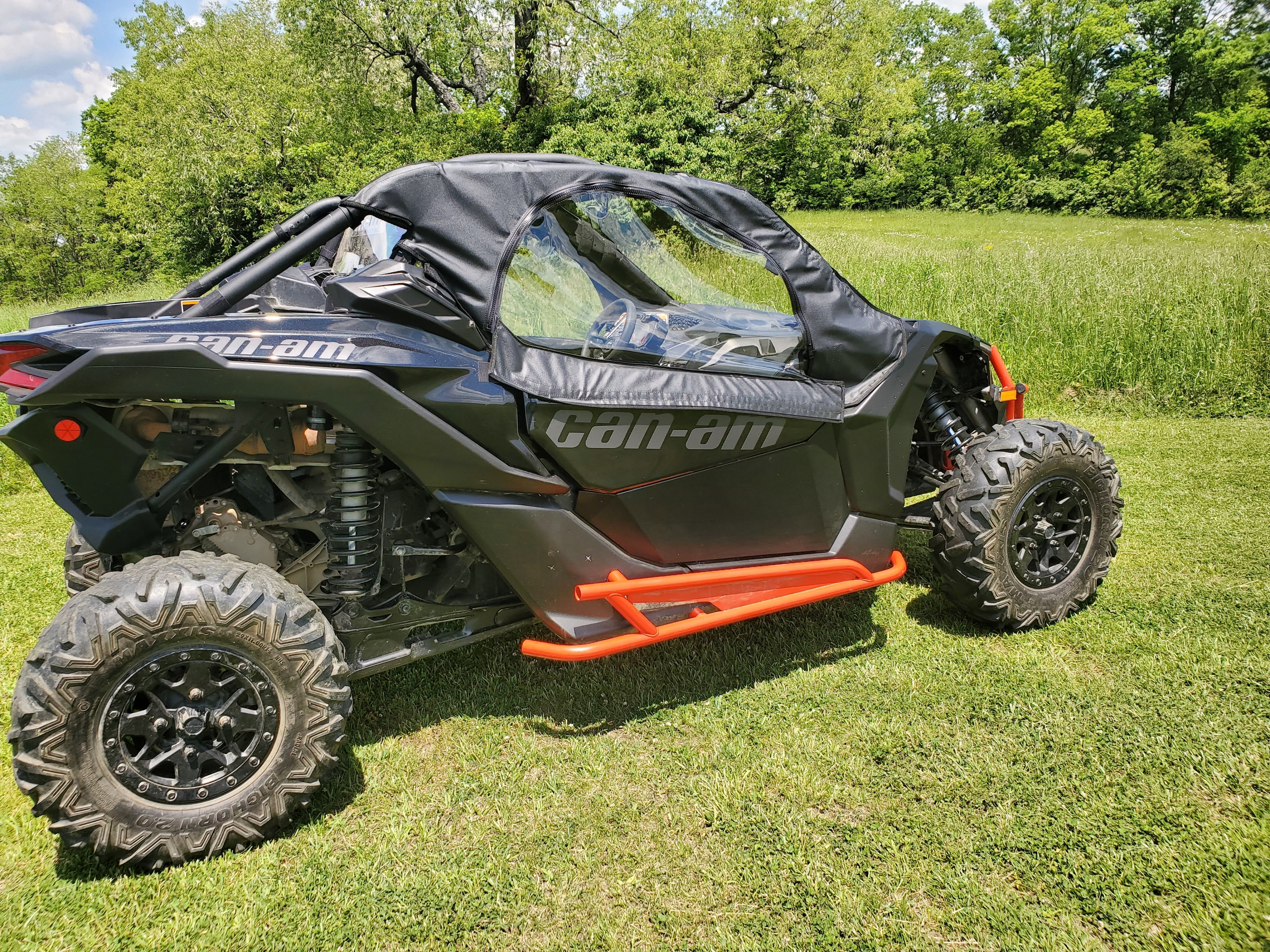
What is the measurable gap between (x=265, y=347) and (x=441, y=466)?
2.14ft

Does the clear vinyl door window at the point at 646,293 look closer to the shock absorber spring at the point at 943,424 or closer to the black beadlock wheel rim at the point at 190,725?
the shock absorber spring at the point at 943,424

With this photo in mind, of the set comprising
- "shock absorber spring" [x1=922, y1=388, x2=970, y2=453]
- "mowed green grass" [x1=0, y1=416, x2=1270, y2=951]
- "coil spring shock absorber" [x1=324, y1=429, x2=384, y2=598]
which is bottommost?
"mowed green grass" [x1=0, y1=416, x2=1270, y2=951]

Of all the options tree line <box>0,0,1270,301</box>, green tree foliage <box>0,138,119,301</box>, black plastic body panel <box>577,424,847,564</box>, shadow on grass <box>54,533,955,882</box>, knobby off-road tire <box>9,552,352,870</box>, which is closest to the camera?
knobby off-road tire <box>9,552,352,870</box>

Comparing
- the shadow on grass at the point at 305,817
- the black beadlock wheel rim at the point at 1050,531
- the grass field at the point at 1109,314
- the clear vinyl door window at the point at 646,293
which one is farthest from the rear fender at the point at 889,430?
the grass field at the point at 1109,314

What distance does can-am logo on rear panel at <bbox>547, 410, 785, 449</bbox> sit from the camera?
2742 millimetres

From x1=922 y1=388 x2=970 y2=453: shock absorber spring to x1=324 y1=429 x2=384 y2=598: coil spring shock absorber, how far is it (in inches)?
108

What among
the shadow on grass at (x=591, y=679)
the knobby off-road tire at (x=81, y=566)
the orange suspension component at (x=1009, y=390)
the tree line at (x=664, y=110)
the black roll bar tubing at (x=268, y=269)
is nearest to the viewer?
the black roll bar tubing at (x=268, y=269)

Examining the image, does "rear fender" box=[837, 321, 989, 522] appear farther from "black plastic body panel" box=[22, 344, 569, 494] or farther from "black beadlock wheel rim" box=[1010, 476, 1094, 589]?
"black plastic body panel" box=[22, 344, 569, 494]

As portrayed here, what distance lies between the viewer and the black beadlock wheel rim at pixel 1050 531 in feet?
12.1

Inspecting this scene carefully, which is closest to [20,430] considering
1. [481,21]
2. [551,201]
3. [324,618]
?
[324,618]

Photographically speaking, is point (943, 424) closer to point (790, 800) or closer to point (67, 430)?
point (790, 800)

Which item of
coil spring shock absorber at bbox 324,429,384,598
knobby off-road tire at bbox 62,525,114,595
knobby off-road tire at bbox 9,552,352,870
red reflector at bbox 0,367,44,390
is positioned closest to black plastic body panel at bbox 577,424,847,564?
coil spring shock absorber at bbox 324,429,384,598

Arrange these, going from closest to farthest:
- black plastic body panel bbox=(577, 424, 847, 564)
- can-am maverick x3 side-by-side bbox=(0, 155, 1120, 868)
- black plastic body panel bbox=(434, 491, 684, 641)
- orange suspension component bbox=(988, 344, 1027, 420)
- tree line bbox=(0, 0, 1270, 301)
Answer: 1. can-am maverick x3 side-by-side bbox=(0, 155, 1120, 868)
2. black plastic body panel bbox=(434, 491, 684, 641)
3. black plastic body panel bbox=(577, 424, 847, 564)
4. orange suspension component bbox=(988, 344, 1027, 420)
5. tree line bbox=(0, 0, 1270, 301)

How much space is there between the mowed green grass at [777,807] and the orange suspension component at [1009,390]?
43.2 inches
